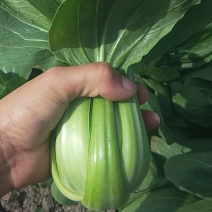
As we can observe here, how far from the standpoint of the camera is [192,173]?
6.01ft

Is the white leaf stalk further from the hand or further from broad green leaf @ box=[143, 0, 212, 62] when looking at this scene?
broad green leaf @ box=[143, 0, 212, 62]

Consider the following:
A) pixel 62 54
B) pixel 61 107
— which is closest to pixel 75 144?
pixel 61 107

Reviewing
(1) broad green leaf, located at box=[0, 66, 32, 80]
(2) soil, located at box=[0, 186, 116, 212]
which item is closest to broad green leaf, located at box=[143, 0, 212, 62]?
(1) broad green leaf, located at box=[0, 66, 32, 80]

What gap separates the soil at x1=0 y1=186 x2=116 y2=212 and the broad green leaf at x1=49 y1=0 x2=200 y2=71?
1383 millimetres

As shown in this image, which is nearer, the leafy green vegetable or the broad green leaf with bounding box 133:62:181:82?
the leafy green vegetable

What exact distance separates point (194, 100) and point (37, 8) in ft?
3.91

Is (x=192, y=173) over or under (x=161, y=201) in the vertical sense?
over

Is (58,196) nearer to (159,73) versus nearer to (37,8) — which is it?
(159,73)

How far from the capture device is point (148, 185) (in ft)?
6.48

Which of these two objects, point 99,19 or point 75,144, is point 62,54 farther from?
point 75,144

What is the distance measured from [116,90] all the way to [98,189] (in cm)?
33

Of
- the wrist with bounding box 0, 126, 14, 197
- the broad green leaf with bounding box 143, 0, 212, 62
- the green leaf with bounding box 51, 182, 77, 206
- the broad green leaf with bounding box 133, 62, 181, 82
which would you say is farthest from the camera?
the green leaf with bounding box 51, 182, 77, 206

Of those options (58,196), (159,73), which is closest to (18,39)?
(159,73)

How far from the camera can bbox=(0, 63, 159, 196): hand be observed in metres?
1.17
